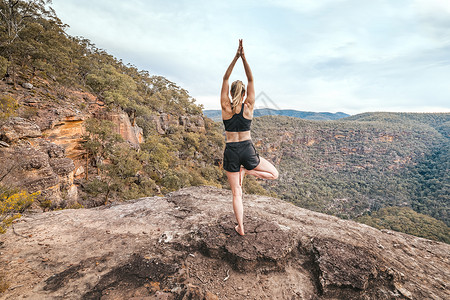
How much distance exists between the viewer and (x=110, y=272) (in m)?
2.24

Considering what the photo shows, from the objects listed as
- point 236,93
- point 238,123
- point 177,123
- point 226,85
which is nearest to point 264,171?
point 238,123

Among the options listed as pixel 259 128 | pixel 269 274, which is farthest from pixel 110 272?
pixel 259 128

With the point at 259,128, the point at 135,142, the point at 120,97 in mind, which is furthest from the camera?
the point at 259,128

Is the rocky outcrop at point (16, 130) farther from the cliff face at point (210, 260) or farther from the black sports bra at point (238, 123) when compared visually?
the black sports bra at point (238, 123)

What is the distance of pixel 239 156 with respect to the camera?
276 cm

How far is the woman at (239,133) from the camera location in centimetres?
260

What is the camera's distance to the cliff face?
2098 mm

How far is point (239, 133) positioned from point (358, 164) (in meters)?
89.6

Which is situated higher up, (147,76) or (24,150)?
(147,76)

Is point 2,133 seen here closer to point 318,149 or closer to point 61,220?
point 61,220

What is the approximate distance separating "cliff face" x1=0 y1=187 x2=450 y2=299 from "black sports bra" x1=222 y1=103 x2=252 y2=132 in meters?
1.70

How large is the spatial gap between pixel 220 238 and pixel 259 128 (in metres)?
73.8

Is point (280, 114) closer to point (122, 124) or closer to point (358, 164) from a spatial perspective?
point (122, 124)

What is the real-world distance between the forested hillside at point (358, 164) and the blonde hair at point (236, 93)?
49619 millimetres
